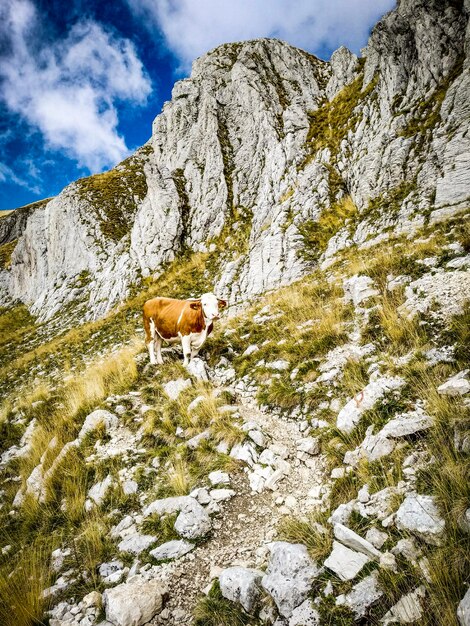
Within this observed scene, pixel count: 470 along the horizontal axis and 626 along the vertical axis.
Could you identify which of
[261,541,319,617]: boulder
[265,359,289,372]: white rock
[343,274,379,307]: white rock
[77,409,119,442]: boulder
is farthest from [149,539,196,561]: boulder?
[343,274,379,307]: white rock

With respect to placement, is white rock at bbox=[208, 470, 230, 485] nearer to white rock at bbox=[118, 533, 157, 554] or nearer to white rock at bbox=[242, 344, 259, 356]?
white rock at bbox=[118, 533, 157, 554]

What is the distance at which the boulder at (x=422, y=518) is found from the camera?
2.34m

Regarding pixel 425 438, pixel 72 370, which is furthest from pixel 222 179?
pixel 425 438

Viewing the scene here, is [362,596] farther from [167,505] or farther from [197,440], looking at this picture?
[197,440]

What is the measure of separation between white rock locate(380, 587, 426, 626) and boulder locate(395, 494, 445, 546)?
14.7 inches

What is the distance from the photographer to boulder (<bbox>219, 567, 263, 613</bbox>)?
108 inches

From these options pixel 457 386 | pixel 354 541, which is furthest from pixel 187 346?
pixel 354 541

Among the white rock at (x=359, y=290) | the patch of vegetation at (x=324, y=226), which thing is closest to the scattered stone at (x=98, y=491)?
the white rock at (x=359, y=290)

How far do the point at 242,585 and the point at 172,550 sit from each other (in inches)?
46.5

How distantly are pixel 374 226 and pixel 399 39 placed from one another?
16966mm

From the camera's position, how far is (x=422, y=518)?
2475 mm

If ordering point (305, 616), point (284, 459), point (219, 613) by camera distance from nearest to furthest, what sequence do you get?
point (305, 616), point (219, 613), point (284, 459)

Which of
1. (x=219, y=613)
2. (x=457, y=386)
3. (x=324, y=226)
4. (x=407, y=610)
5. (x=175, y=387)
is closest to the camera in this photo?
(x=407, y=610)

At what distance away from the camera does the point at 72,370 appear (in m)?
15.4
